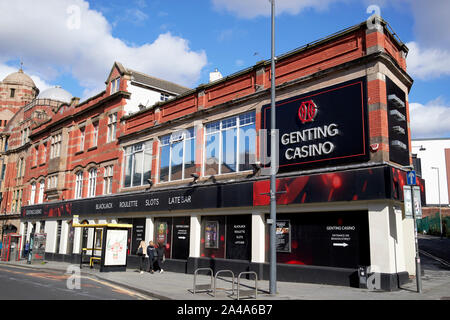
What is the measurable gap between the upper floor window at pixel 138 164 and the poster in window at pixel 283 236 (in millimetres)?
11053

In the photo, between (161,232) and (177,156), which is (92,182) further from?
(177,156)

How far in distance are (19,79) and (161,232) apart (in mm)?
44575

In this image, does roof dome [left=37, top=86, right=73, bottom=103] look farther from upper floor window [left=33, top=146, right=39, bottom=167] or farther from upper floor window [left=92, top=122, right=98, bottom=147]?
upper floor window [left=92, top=122, right=98, bottom=147]

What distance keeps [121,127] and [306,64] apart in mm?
15672

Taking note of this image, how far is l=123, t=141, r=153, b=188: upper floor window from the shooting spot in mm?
24375

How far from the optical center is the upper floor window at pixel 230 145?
1788cm

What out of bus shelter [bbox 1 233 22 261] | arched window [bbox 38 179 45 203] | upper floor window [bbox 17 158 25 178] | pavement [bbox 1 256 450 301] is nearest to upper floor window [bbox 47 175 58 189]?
arched window [bbox 38 179 45 203]

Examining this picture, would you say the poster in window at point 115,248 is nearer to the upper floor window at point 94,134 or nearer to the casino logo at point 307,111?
the casino logo at point 307,111

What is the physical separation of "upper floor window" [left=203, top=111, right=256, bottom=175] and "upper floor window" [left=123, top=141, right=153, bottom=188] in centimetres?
567

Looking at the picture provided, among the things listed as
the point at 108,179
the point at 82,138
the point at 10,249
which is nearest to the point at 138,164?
the point at 108,179

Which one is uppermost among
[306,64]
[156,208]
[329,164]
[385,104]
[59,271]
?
[306,64]

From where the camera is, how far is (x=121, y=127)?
88.9 ft
